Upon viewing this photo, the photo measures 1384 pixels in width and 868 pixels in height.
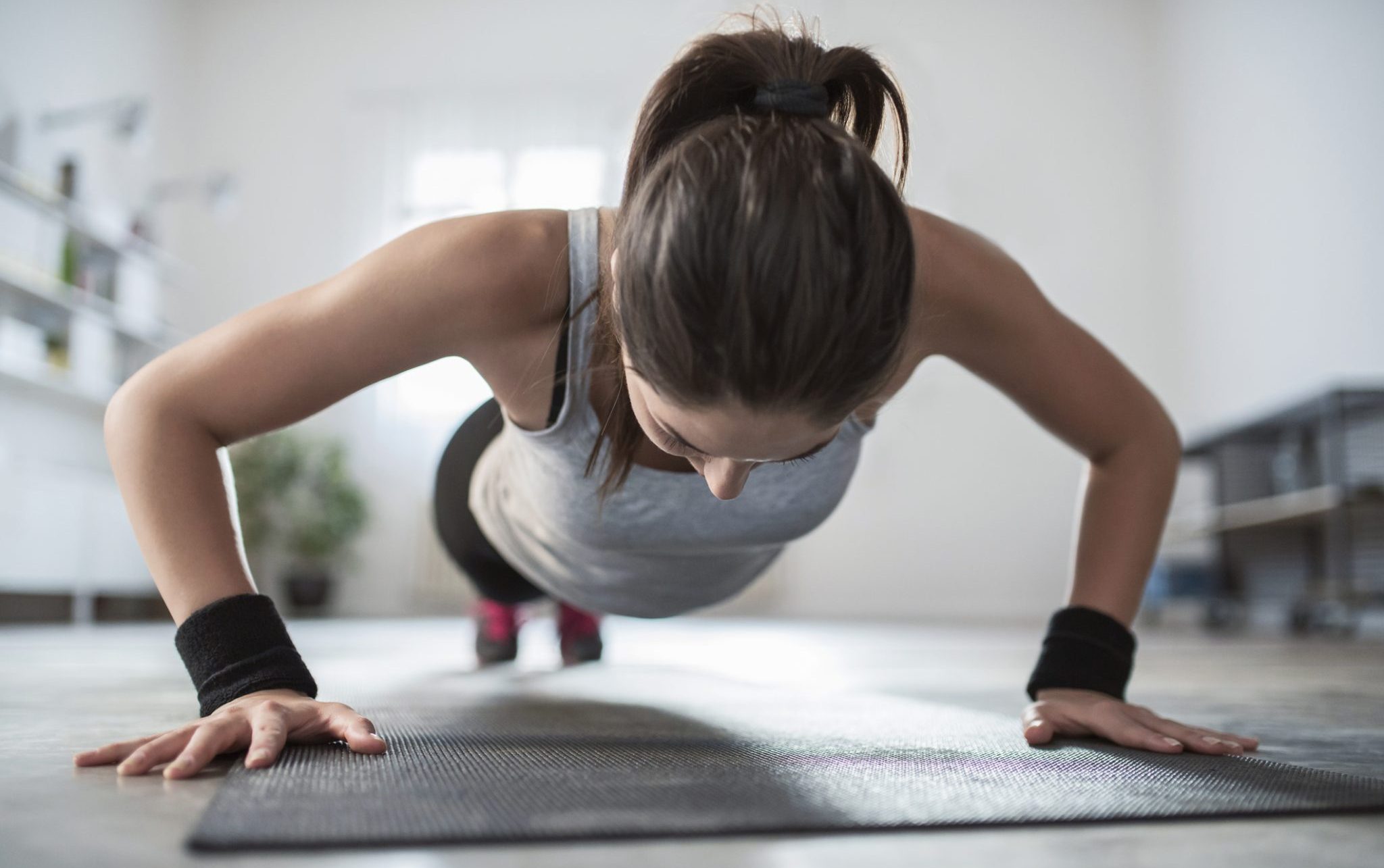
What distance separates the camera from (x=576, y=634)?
6.42ft

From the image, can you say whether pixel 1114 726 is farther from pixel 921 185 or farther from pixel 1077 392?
pixel 921 185

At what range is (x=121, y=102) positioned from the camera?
457 centimetres

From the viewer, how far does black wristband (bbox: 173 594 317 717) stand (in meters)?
0.75

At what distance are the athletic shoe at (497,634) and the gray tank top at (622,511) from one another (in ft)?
1.72

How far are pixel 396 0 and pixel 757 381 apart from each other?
277 inches

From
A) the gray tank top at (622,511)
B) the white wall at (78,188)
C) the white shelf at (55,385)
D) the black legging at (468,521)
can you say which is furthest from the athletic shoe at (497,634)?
the white shelf at (55,385)

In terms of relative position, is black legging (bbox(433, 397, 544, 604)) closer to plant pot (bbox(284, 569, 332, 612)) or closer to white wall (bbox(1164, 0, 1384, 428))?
white wall (bbox(1164, 0, 1384, 428))

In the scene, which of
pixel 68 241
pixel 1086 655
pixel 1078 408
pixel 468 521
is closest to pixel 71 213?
pixel 68 241

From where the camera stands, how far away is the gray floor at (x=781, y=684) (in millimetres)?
469

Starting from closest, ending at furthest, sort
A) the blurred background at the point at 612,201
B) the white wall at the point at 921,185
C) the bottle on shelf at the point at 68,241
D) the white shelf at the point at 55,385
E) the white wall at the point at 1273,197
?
1. the white shelf at the point at 55,385
2. the white wall at the point at 1273,197
3. the bottle on shelf at the point at 68,241
4. the blurred background at the point at 612,201
5. the white wall at the point at 921,185

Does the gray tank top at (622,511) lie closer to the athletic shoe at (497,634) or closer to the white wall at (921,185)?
the athletic shoe at (497,634)

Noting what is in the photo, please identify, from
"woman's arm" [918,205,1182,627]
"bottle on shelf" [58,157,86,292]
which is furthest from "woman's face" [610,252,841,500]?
"bottle on shelf" [58,157,86,292]

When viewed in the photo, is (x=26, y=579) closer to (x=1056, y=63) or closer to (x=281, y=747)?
(x=281, y=747)

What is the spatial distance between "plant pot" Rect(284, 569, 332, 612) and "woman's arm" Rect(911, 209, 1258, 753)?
5.12 m
